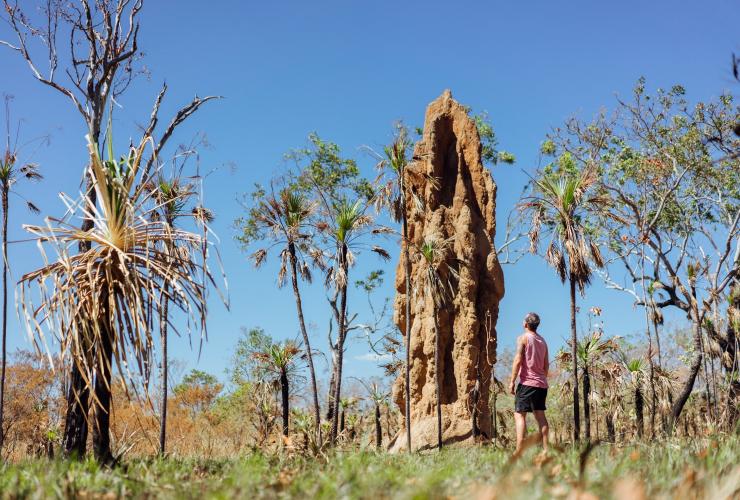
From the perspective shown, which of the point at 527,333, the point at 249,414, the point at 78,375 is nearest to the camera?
the point at 78,375

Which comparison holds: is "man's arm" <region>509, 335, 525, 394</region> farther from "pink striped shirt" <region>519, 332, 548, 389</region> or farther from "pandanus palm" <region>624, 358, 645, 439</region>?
"pandanus palm" <region>624, 358, 645, 439</region>

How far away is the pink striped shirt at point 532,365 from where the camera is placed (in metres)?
9.58

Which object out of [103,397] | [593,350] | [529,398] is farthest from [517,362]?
[593,350]

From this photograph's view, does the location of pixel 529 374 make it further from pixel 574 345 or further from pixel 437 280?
pixel 437 280

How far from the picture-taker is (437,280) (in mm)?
19719

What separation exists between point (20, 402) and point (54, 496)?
34.3 meters

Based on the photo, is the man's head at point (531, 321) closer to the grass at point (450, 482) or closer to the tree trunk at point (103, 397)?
the grass at point (450, 482)

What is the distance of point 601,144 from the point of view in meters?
25.7

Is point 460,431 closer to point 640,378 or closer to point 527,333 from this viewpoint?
point 640,378

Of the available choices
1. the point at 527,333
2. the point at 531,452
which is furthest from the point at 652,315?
the point at 531,452

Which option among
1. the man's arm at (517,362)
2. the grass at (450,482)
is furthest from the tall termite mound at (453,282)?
the grass at (450,482)

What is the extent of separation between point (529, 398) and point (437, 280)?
10221 millimetres

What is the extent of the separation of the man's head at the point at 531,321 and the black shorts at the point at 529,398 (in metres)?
0.81

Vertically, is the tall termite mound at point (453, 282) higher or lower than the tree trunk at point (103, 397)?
higher
